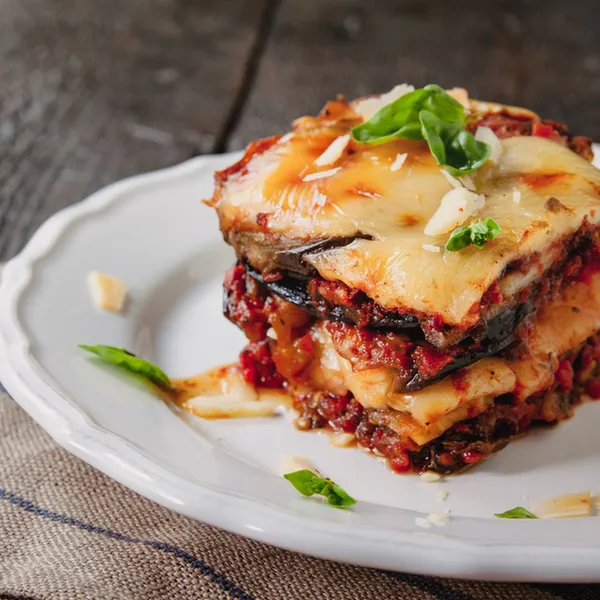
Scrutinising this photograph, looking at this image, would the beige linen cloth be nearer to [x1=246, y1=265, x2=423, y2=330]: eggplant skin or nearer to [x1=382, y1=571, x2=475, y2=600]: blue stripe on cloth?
[x1=382, y1=571, x2=475, y2=600]: blue stripe on cloth

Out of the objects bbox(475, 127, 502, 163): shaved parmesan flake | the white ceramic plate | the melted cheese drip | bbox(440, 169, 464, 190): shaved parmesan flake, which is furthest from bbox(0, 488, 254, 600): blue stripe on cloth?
bbox(475, 127, 502, 163): shaved parmesan flake

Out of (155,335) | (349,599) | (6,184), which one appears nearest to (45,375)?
(155,335)

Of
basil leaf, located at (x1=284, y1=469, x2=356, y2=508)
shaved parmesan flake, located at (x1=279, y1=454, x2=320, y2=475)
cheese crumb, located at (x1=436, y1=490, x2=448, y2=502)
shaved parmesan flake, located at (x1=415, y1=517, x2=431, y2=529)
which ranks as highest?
shaved parmesan flake, located at (x1=415, y1=517, x2=431, y2=529)

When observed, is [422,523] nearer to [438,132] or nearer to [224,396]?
[224,396]

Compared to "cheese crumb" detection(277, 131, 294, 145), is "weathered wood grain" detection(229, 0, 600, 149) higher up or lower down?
lower down

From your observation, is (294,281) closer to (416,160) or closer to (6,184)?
(416,160)

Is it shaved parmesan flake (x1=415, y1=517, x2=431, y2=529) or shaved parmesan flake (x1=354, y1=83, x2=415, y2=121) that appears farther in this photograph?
shaved parmesan flake (x1=354, y1=83, x2=415, y2=121)

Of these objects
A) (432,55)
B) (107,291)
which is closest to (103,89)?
(432,55)

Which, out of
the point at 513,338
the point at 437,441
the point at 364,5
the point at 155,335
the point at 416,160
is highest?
the point at 416,160
